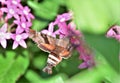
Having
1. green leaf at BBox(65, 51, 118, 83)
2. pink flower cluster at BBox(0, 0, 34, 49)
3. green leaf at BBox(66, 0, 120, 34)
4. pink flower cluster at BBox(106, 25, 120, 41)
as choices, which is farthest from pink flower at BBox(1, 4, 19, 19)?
green leaf at BBox(66, 0, 120, 34)

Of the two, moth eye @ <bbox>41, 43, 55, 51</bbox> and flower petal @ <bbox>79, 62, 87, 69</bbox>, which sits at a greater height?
moth eye @ <bbox>41, 43, 55, 51</bbox>

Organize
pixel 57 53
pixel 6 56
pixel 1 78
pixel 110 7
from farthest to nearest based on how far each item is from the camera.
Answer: pixel 6 56, pixel 1 78, pixel 57 53, pixel 110 7

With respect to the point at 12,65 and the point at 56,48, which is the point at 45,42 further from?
the point at 12,65

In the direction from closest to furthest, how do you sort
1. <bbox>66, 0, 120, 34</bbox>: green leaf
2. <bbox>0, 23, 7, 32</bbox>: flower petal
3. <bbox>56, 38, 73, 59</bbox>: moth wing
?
1. <bbox>66, 0, 120, 34</bbox>: green leaf
2. <bbox>56, 38, 73, 59</bbox>: moth wing
3. <bbox>0, 23, 7, 32</bbox>: flower petal

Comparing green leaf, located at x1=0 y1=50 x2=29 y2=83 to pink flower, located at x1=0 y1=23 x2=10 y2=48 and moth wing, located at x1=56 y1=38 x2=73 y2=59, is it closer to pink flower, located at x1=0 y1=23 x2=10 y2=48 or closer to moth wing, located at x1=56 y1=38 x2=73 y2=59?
pink flower, located at x1=0 y1=23 x2=10 y2=48

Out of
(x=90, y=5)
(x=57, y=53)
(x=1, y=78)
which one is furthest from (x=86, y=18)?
(x=1, y=78)

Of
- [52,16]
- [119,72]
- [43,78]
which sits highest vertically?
[119,72]

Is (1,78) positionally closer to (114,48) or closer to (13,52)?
(13,52)

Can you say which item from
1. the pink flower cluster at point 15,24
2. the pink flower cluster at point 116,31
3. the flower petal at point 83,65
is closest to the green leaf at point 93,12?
the pink flower cluster at point 116,31

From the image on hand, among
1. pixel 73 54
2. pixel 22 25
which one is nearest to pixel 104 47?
pixel 73 54

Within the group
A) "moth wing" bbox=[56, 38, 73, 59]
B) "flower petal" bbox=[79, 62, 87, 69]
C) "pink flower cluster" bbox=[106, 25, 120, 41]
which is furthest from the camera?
"flower petal" bbox=[79, 62, 87, 69]
